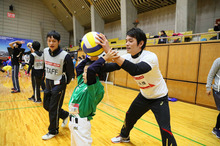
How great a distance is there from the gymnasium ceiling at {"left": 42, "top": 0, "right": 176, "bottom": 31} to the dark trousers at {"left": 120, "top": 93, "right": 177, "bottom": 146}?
12.0 m

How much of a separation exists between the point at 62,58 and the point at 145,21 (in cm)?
1360

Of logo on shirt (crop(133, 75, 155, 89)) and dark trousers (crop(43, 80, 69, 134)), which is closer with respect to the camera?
logo on shirt (crop(133, 75, 155, 89))

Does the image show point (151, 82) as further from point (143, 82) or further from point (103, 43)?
point (103, 43)

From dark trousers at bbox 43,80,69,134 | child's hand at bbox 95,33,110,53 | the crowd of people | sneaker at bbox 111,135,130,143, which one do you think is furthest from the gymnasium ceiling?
child's hand at bbox 95,33,110,53

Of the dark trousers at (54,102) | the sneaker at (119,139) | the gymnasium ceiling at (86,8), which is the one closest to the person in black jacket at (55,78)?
the dark trousers at (54,102)

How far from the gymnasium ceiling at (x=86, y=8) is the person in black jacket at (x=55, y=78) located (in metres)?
11.6

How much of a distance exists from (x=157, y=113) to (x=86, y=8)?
57.7ft

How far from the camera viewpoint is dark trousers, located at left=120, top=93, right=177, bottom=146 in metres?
1.55

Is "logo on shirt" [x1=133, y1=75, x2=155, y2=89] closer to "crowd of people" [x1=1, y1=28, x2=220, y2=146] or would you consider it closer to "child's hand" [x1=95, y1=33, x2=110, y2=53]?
"crowd of people" [x1=1, y1=28, x2=220, y2=146]

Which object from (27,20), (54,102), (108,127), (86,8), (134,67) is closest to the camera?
(134,67)

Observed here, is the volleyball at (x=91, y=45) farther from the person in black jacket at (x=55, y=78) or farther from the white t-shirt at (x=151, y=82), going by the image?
the person in black jacket at (x=55, y=78)

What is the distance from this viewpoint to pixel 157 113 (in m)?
1.70

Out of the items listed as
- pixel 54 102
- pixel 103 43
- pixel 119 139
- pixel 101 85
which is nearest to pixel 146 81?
pixel 101 85

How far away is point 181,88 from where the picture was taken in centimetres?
496
